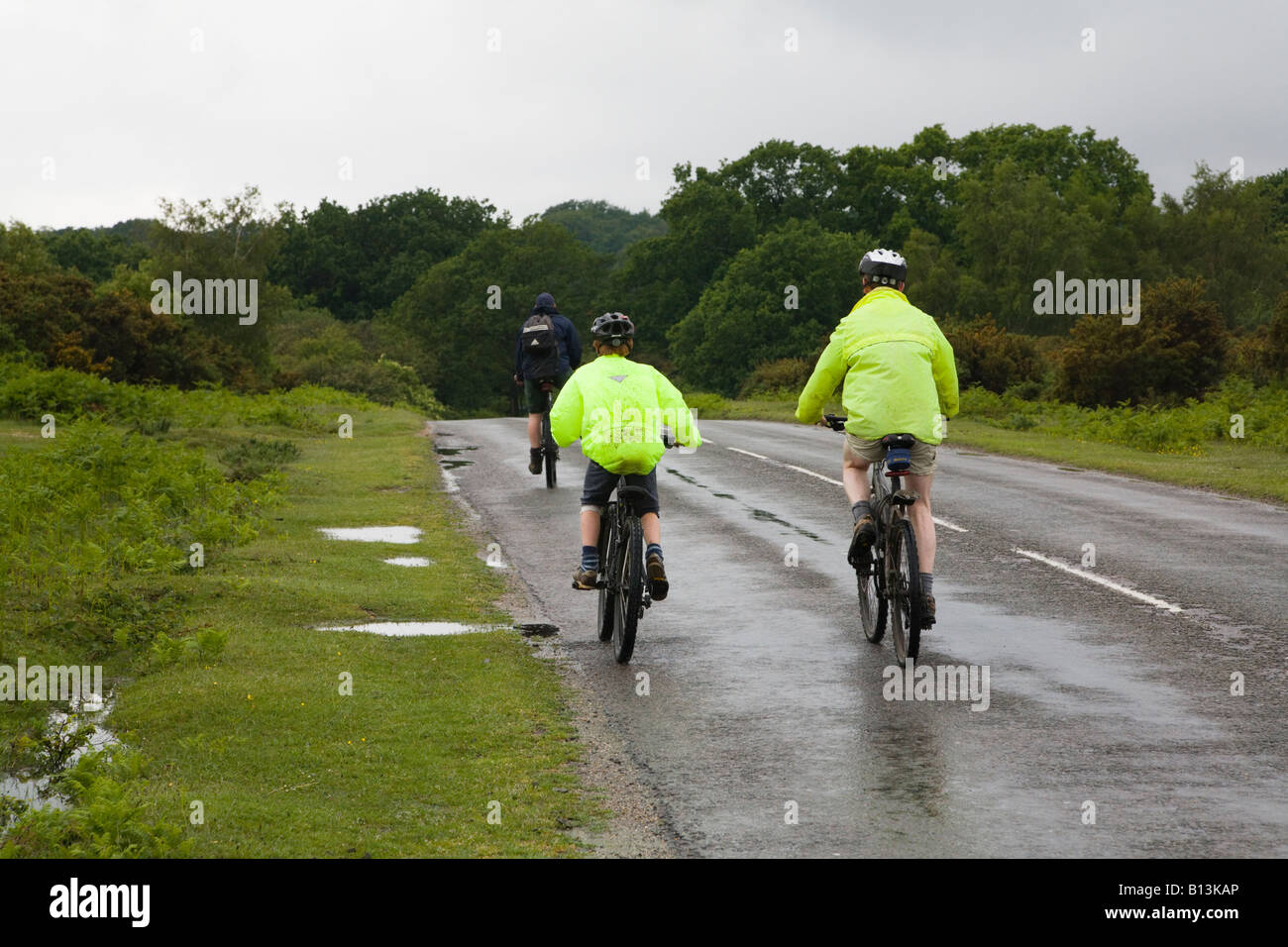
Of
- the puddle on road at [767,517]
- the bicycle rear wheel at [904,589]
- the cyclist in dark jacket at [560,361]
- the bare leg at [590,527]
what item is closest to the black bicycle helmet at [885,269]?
the bicycle rear wheel at [904,589]

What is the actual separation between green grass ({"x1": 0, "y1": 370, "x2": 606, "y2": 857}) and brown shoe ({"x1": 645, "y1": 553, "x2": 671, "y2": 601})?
34.3 inches

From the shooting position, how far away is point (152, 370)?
4144 centimetres

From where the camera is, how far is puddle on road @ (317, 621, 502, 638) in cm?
1016

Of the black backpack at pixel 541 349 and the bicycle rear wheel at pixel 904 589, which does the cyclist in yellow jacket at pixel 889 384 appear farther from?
the black backpack at pixel 541 349

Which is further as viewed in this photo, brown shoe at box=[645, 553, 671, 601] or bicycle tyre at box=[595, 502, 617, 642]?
bicycle tyre at box=[595, 502, 617, 642]

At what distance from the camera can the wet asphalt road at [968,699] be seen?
5.82m

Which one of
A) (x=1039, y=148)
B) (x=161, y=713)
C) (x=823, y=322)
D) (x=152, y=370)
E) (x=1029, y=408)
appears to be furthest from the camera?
(x=1039, y=148)

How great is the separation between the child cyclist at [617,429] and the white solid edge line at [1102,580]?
13.0 feet

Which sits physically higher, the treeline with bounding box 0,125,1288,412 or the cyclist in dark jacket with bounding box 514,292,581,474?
the treeline with bounding box 0,125,1288,412

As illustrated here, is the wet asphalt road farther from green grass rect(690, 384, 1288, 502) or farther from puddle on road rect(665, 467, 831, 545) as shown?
green grass rect(690, 384, 1288, 502)

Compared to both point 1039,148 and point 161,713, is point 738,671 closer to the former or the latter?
point 161,713

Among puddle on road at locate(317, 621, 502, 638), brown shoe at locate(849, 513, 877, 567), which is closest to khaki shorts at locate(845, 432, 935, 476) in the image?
brown shoe at locate(849, 513, 877, 567)
